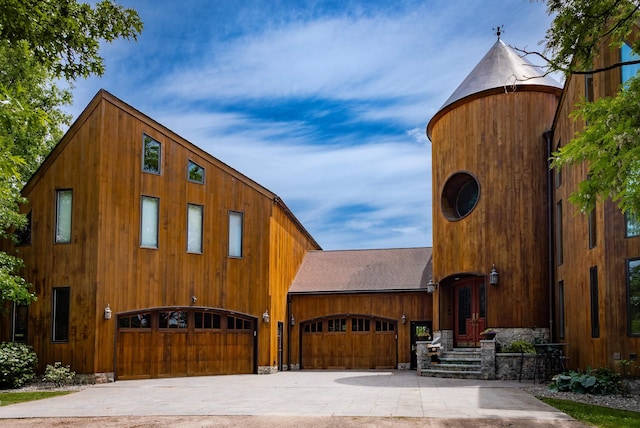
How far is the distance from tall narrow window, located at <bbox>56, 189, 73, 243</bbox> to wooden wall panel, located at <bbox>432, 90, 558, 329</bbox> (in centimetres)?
1175

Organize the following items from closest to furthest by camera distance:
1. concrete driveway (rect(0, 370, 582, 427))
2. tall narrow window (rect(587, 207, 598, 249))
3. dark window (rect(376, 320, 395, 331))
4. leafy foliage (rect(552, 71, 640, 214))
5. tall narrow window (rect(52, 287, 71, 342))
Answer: leafy foliage (rect(552, 71, 640, 214)), concrete driveway (rect(0, 370, 582, 427)), tall narrow window (rect(587, 207, 598, 249)), tall narrow window (rect(52, 287, 71, 342)), dark window (rect(376, 320, 395, 331))

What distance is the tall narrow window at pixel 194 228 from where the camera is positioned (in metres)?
21.4

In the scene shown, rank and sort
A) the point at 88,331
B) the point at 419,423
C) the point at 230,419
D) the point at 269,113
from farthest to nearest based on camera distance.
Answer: the point at 269,113 → the point at 88,331 → the point at 230,419 → the point at 419,423

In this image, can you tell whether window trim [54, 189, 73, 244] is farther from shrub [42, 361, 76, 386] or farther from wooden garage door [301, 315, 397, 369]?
wooden garage door [301, 315, 397, 369]

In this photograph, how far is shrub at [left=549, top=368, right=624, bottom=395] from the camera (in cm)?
1352

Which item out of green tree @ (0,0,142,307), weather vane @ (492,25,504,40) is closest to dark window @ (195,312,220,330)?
green tree @ (0,0,142,307)

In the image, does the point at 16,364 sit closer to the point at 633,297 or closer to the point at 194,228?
the point at 194,228

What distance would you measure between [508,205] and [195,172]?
32.4 feet

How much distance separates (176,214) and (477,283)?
31.8ft

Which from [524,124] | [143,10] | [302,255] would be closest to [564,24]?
[143,10]

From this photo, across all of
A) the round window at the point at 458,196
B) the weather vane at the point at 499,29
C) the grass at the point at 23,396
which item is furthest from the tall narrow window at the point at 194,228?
the weather vane at the point at 499,29

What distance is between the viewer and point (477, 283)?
21.0 metres

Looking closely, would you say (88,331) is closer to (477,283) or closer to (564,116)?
(477,283)

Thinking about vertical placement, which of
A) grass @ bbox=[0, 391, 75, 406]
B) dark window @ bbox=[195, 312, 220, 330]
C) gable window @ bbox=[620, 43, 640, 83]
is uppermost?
gable window @ bbox=[620, 43, 640, 83]
